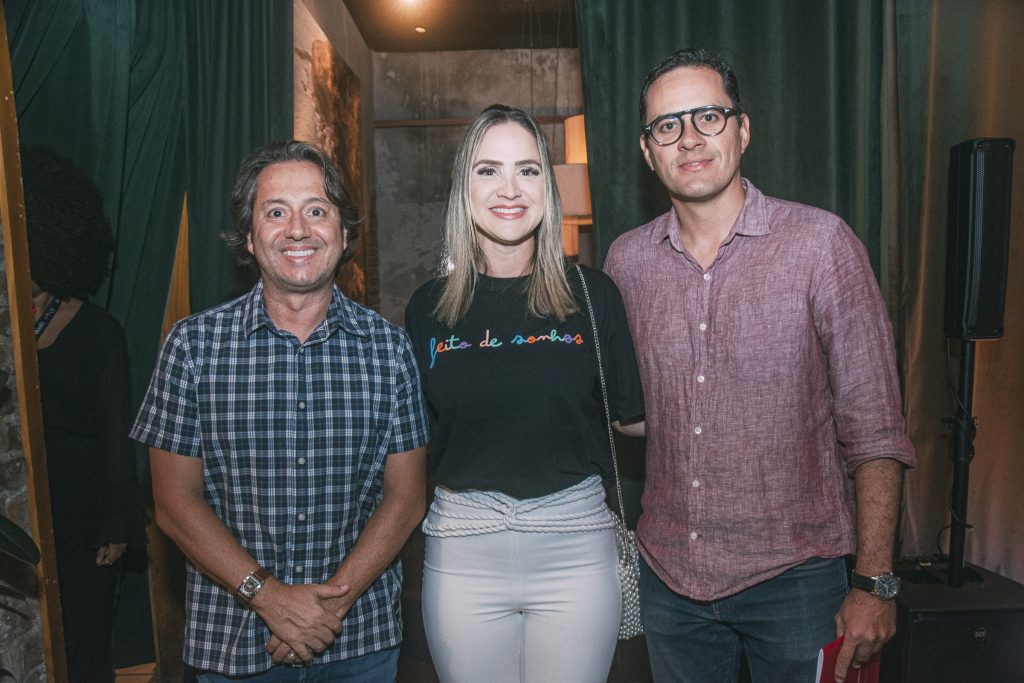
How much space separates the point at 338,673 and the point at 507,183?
1184 mm

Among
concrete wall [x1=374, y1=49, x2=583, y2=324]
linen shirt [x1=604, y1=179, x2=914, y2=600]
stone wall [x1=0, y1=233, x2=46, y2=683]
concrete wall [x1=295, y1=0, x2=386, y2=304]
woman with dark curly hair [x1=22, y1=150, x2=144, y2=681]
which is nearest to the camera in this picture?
linen shirt [x1=604, y1=179, x2=914, y2=600]

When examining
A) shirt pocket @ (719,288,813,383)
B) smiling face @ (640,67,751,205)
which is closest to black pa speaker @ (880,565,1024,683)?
shirt pocket @ (719,288,813,383)

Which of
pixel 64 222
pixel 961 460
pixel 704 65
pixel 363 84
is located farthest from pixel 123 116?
pixel 363 84

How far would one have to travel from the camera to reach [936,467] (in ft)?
9.18

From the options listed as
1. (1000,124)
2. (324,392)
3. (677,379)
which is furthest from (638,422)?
(1000,124)

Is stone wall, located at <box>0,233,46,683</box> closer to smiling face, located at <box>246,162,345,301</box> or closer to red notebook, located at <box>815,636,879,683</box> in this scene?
smiling face, located at <box>246,162,345,301</box>

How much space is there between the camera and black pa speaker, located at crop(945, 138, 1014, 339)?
2.38 metres

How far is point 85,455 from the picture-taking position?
227cm

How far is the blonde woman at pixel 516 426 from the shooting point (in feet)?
5.21

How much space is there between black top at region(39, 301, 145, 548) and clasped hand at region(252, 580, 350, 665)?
1.03 metres

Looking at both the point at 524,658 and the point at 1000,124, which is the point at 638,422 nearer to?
the point at 524,658

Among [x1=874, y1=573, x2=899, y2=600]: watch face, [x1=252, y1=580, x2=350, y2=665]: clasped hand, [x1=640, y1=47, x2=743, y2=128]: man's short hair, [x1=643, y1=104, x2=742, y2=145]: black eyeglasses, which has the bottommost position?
[x1=252, y1=580, x2=350, y2=665]: clasped hand

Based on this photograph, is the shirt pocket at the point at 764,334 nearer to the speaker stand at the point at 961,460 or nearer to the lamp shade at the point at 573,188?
the speaker stand at the point at 961,460

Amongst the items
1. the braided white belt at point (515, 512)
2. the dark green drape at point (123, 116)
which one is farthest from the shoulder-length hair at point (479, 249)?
the dark green drape at point (123, 116)
